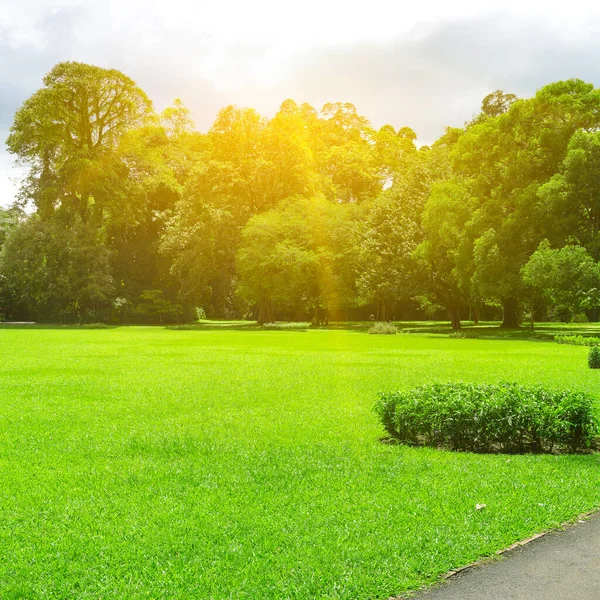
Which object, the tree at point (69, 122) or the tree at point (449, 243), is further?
the tree at point (69, 122)

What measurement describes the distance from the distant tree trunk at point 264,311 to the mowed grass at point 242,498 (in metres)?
41.0

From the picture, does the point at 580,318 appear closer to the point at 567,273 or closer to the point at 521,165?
the point at 521,165

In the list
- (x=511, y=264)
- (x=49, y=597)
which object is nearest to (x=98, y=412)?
(x=49, y=597)

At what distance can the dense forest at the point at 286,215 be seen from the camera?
37.5 metres

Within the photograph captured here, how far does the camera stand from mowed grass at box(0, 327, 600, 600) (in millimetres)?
4824

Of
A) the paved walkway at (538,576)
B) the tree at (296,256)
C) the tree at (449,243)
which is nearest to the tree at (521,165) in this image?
the tree at (449,243)

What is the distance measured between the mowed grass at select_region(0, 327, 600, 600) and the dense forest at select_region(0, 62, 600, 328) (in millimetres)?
25864

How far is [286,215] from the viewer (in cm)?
5191

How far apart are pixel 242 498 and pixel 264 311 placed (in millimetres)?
49337

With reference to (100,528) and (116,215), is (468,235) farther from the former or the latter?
(100,528)

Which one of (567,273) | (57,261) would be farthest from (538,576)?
(57,261)

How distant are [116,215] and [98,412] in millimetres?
48886

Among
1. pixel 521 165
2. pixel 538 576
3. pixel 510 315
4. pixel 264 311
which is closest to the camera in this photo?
pixel 538 576

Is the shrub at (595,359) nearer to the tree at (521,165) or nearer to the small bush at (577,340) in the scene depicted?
the small bush at (577,340)
